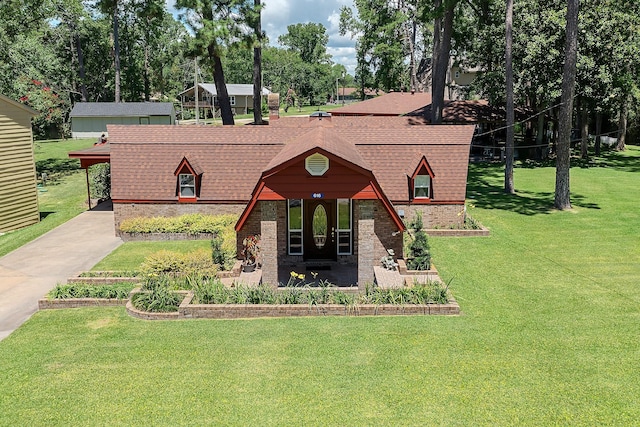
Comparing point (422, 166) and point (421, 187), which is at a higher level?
point (422, 166)

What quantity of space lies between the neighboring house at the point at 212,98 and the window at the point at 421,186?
60982mm

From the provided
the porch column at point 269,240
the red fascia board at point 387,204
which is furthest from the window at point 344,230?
the porch column at point 269,240

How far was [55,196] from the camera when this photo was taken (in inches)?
1238

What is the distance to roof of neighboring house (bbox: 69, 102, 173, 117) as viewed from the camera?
180 ft

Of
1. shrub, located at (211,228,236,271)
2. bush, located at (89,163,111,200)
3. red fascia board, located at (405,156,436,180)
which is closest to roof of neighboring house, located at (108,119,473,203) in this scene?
red fascia board, located at (405,156,436,180)

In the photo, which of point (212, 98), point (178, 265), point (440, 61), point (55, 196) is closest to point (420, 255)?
point (178, 265)

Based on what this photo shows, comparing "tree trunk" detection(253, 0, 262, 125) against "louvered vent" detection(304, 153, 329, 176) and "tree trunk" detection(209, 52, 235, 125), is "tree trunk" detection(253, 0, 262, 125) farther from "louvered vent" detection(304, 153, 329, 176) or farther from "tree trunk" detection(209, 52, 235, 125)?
"louvered vent" detection(304, 153, 329, 176)

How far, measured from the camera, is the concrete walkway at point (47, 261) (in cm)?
1550

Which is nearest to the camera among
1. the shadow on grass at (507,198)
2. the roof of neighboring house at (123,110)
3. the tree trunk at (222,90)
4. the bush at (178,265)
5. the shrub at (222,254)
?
the bush at (178,265)

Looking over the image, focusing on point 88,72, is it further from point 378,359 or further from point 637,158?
point 378,359

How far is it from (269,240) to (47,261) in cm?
968

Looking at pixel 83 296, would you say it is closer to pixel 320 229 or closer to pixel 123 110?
pixel 320 229

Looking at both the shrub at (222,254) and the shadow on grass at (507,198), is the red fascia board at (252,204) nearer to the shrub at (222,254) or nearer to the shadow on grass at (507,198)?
the shrub at (222,254)

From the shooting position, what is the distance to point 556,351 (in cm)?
1212
